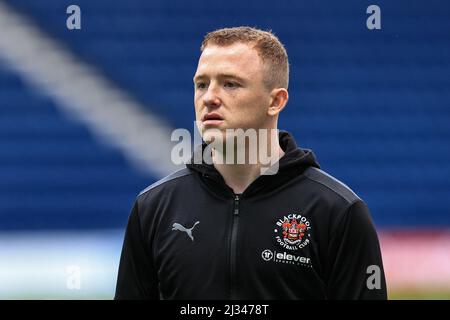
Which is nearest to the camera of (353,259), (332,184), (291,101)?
(353,259)

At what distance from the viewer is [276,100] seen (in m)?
2.58

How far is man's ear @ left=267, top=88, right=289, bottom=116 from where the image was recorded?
8.42ft

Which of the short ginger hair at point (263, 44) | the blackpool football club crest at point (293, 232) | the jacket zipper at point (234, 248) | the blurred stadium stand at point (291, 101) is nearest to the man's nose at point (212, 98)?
the short ginger hair at point (263, 44)

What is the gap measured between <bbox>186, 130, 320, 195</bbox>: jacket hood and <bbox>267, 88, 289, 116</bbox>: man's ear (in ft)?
0.39

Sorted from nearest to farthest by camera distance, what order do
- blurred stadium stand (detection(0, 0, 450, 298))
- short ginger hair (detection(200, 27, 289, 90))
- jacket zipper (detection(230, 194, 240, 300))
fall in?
jacket zipper (detection(230, 194, 240, 300)) < short ginger hair (detection(200, 27, 289, 90)) < blurred stadium stand (detection(0, 0, 450, 298))

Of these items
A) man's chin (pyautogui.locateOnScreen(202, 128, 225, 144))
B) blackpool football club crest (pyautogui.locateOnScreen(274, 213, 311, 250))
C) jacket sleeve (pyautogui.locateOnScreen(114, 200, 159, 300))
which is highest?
man's chin (pyautogui.locateOnScreen(202, 128, 225, 144))

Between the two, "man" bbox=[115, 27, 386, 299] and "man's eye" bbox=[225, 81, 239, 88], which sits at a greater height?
"man's eye" bbox=[225, 81, 239, 88]

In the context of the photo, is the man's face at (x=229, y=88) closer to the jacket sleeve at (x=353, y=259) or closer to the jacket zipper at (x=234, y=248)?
the jacket zipper at (x=234, y=248)

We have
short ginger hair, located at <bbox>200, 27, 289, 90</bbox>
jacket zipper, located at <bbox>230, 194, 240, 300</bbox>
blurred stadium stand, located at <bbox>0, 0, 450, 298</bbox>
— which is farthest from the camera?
blurred stadium stand, located at <bbox>0, 0, 450, 298</bbox>

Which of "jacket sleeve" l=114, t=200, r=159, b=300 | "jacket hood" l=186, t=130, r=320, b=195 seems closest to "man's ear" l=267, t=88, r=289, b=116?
"jacket hood" l=186, t=130, r=320, b=195

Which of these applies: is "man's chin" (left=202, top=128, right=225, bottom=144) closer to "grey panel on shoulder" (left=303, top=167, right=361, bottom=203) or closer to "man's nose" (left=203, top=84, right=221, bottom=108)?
"man's nose" (left=203, top=84, right=221, bottom=108)

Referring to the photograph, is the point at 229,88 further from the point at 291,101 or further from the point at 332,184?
the point at 291,101

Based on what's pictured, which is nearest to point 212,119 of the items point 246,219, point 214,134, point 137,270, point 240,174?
point 214,134

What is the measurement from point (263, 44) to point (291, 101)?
300cm
